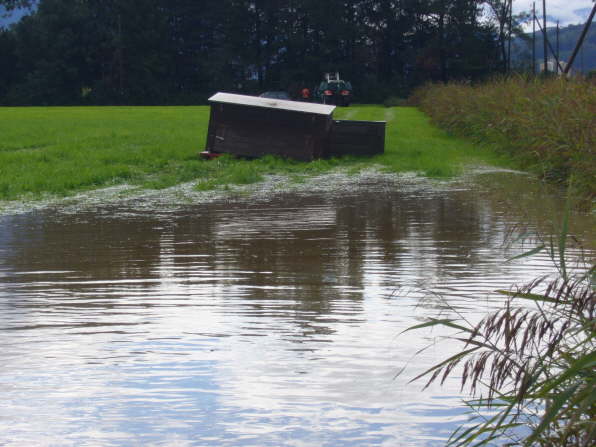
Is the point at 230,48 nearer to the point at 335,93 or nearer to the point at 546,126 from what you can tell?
the point at 335,93

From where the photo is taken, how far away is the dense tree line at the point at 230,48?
77438 mm

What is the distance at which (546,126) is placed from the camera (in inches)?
507

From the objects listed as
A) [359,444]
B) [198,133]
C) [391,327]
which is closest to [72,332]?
[391,327]

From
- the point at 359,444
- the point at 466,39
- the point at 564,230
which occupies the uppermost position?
the point at 466,39

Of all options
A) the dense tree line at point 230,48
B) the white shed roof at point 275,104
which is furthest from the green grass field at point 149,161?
the dense tree line at point 230,48

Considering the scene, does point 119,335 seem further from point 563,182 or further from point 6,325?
point 563,182

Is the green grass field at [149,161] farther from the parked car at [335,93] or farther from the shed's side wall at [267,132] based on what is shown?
the parked car at [335,93]

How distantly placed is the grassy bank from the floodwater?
117 centimetres

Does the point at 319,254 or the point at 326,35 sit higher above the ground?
the point at 326,35

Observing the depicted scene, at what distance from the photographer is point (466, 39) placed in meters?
77.8

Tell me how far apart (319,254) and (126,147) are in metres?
14.1

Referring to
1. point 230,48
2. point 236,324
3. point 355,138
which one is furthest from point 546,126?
point 230,48

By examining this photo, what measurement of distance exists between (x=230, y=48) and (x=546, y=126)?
71.7 metres

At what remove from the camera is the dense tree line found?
77438 millimetres
